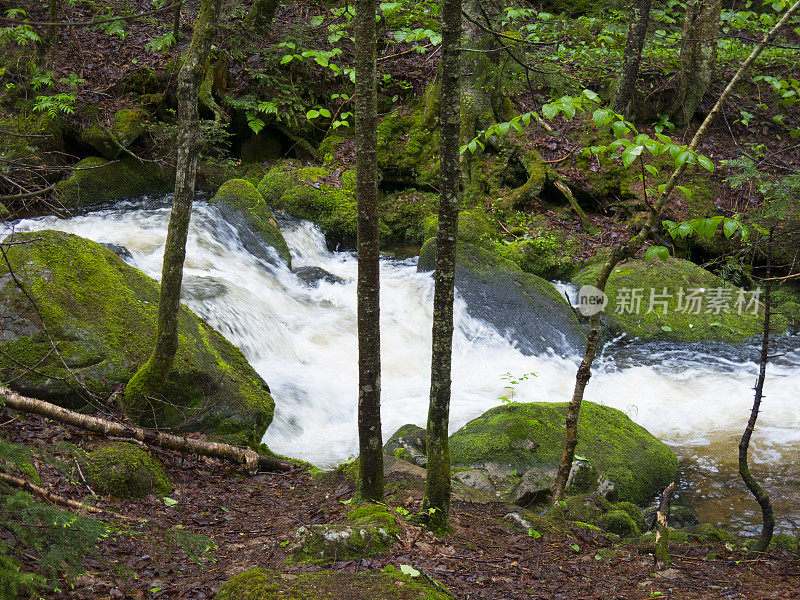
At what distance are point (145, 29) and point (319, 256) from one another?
8102mm

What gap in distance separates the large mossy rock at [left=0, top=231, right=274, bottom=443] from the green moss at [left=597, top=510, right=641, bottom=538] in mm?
3243

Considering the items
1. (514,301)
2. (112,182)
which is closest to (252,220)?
(112,182)

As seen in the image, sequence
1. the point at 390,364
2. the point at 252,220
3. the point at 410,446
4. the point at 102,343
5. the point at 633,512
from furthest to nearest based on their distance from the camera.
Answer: the point at 252,220
the point at 390,364
the point at 410,446
the point at 102,343
the point at 633,512

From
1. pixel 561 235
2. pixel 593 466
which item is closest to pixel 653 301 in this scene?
pixel 561 235

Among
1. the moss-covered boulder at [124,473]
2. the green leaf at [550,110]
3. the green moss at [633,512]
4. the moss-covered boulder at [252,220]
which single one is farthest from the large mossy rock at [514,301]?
the green leaf at [550,110]

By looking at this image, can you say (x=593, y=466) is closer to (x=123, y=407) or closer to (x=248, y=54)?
(x=123, y=407)

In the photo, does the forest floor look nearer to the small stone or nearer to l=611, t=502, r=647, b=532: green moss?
the small stone

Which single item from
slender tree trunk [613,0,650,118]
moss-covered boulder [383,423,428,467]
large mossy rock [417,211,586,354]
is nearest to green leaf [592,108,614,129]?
moss-covered boulder [383,423,428,467]

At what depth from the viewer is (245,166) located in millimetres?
13547

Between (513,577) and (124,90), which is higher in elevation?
(124,90)

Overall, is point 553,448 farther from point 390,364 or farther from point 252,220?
point 252,220

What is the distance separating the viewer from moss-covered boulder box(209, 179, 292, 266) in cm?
1019

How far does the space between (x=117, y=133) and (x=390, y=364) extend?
7397mm

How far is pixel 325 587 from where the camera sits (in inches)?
95.3
